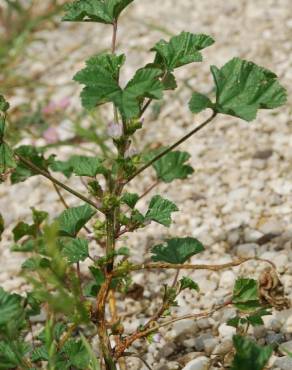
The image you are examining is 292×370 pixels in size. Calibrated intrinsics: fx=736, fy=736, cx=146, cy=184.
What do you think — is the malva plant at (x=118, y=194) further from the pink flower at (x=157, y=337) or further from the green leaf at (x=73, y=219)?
the pink flower at (x=157, y=337)

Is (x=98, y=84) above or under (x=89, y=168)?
above

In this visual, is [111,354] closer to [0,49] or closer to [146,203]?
[146,203]

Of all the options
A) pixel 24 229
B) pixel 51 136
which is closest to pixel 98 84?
pixel 24 229

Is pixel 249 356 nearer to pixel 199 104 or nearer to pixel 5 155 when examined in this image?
pixel 199 104

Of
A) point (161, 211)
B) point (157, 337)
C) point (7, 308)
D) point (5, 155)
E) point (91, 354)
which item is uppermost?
point (5, 155)

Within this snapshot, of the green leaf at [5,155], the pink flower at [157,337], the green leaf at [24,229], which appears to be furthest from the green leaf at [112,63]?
the pink flower at [157,337]

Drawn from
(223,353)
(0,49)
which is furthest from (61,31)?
(223,353)
